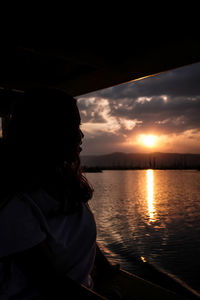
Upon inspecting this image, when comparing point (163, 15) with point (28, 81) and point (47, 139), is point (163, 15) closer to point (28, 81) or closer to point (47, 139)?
point (47, 139)

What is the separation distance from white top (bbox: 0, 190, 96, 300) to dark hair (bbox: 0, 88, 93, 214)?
0.18ft

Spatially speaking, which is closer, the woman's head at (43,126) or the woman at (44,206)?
the woman at (44,206)

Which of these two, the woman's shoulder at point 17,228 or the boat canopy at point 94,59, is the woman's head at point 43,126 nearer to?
the woman's shoulder at point 17,228

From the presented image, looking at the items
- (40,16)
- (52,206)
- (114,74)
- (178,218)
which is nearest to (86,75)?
(114,74)

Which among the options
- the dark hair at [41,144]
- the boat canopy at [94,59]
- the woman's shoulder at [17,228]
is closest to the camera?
the woman's shoulder at [17,228]

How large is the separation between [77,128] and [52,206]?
1.01ft

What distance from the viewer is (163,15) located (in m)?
1.93

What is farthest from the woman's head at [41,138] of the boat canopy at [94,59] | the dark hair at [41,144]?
the boat canopy at [94,59]

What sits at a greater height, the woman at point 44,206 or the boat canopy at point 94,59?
the boat canopy at point 94,59

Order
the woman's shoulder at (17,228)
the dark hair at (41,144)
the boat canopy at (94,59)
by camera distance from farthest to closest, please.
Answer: the boat canopy at (94,59)
the dark hair at (41,144)
the woman's shoulder at (17,228)

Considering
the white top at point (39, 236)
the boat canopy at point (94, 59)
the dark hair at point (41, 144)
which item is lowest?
the white top at point (39, 236)

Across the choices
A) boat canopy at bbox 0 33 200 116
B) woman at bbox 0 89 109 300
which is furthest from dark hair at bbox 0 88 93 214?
boat canopy at bbox 0 33 200 116

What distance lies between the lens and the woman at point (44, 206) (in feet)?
2.42

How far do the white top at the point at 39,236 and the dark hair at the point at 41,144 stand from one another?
0.18ft
